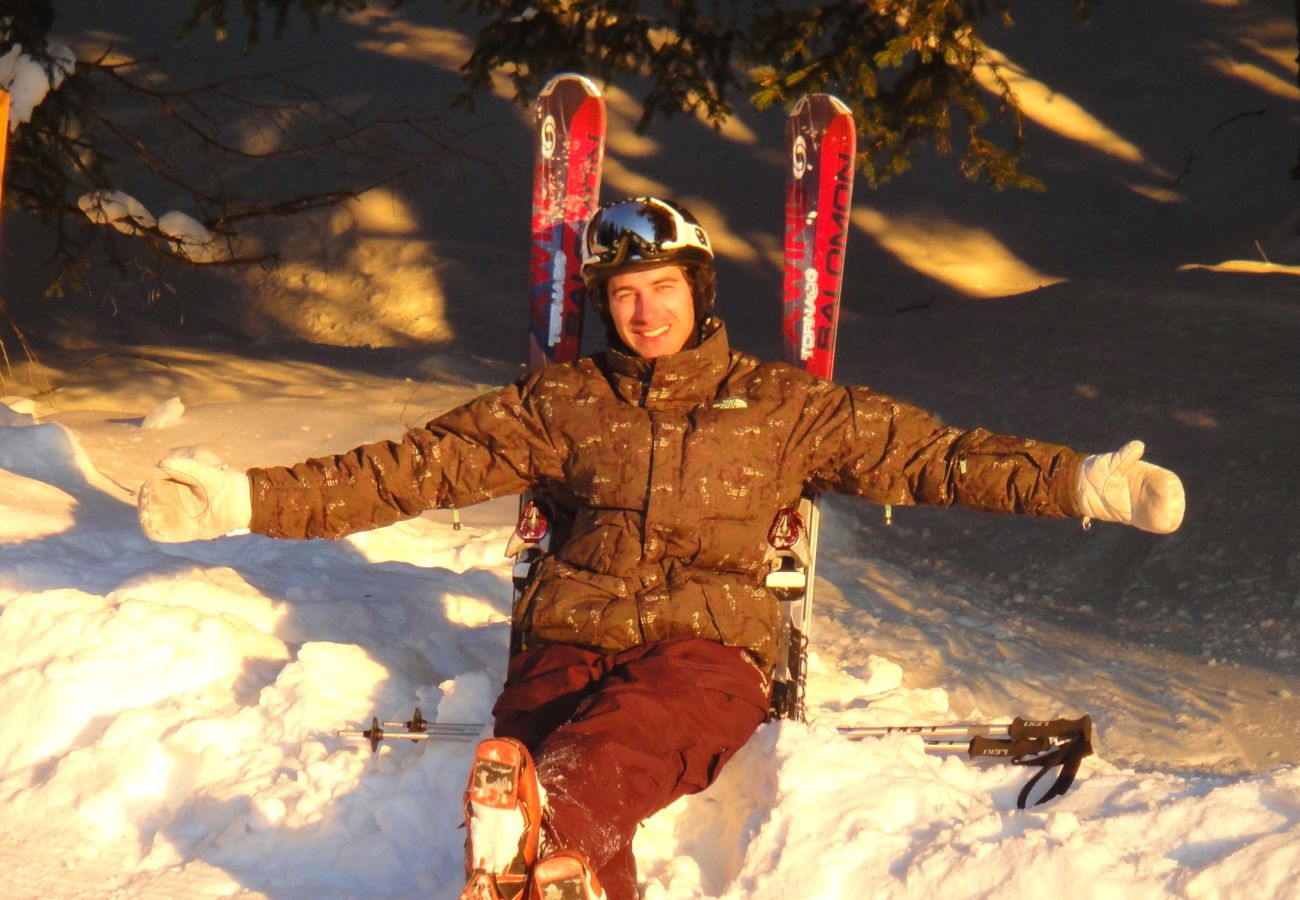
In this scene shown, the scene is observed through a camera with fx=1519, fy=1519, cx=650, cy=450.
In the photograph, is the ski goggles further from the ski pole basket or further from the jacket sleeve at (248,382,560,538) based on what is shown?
the ski pole basket

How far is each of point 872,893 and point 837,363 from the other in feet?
27.6

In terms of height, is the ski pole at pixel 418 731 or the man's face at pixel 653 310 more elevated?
the man's face at pixel 653 310

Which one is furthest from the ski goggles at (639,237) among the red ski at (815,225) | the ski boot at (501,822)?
the ski boot at (501,822)

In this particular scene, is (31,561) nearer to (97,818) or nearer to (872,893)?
(97,818)

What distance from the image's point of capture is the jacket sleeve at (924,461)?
4.05 metres

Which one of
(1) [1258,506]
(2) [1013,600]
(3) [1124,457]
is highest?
(3) [1124,457]

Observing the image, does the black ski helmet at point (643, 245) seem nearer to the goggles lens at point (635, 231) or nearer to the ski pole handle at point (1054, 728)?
the goggles lens at point (635, 231)

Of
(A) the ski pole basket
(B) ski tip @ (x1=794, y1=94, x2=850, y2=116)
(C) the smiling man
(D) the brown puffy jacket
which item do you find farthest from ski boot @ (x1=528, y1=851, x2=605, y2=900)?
(B) ski tip @ (x1=794, y1=94, x2=850, y2=116)

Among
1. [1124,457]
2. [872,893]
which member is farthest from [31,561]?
[1124,457]

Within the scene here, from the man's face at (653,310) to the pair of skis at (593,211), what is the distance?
96cm

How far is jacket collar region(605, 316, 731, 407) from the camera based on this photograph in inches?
169

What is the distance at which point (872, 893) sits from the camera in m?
3.34

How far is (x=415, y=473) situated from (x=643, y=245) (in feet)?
3.05

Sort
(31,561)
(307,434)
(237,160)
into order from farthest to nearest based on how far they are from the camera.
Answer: (237,160), (307,434), (31,561)
